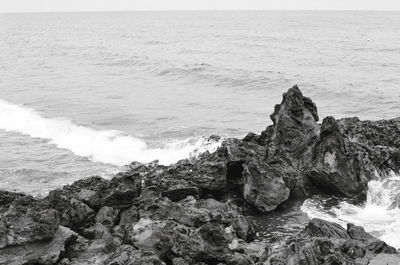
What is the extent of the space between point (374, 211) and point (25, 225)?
40.2 ft

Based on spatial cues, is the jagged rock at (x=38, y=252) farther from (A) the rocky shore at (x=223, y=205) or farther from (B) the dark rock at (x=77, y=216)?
(B) the dark rock at (x=77, y=216)

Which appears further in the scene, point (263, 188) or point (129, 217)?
point (263, 188)

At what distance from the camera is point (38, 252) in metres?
13.4

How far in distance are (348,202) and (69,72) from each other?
50.3 metres

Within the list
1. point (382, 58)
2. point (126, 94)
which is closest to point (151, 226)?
point (126, 94)

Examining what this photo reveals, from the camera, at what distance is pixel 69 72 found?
6444 cm

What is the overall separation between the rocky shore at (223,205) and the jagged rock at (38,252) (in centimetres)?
2

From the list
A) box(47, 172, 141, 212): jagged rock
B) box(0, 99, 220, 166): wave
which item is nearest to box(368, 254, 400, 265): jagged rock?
box(47, 172, 141, 212): jagged rock

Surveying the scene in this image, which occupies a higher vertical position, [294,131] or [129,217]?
[294,131]

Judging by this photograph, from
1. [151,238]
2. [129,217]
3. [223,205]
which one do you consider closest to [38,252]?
[151,238]

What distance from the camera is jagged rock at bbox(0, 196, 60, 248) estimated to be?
1344cm

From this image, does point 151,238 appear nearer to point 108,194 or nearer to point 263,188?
point 108,194

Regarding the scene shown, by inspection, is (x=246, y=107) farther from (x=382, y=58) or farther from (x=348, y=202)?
(x=382, y=58)

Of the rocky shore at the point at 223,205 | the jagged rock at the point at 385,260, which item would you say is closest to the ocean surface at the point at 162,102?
the rocky shore at the point at 223,205
